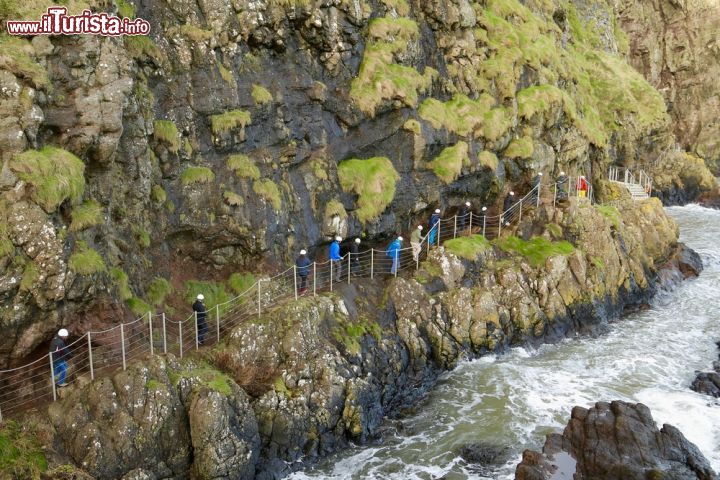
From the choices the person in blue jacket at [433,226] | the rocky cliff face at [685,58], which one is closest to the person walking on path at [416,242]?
the person in blue jacket at [433,226]

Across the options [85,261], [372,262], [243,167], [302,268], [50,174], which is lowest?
[372,262]

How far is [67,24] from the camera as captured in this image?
60.8 feet

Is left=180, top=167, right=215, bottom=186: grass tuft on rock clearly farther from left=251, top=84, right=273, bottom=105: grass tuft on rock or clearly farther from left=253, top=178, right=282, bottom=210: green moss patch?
A: left=251, top=84, right=273, bottom=105: grass tuft on rock

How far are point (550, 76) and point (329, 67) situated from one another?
16.6m

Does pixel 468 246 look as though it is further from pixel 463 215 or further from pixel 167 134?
pixel 167 134

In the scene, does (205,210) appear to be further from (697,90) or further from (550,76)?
(697,90)

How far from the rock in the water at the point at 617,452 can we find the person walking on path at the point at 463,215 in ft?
46.4

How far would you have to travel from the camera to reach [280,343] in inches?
811

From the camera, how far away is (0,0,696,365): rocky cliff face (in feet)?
56.6

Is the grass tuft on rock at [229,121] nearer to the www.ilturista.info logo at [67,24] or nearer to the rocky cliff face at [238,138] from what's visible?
the rocky cliff face at [238,138]

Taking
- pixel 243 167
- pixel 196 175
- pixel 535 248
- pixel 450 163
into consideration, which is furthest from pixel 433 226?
pixel 196 175

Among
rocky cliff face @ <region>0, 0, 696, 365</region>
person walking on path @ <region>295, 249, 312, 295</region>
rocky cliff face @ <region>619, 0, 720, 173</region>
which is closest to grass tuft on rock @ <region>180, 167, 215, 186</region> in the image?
rocky cliff face @ <region>0, 0, 696, 365</region>

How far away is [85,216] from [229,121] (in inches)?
309

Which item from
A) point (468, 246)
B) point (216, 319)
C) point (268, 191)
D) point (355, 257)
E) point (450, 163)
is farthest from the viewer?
point (450, 163)
